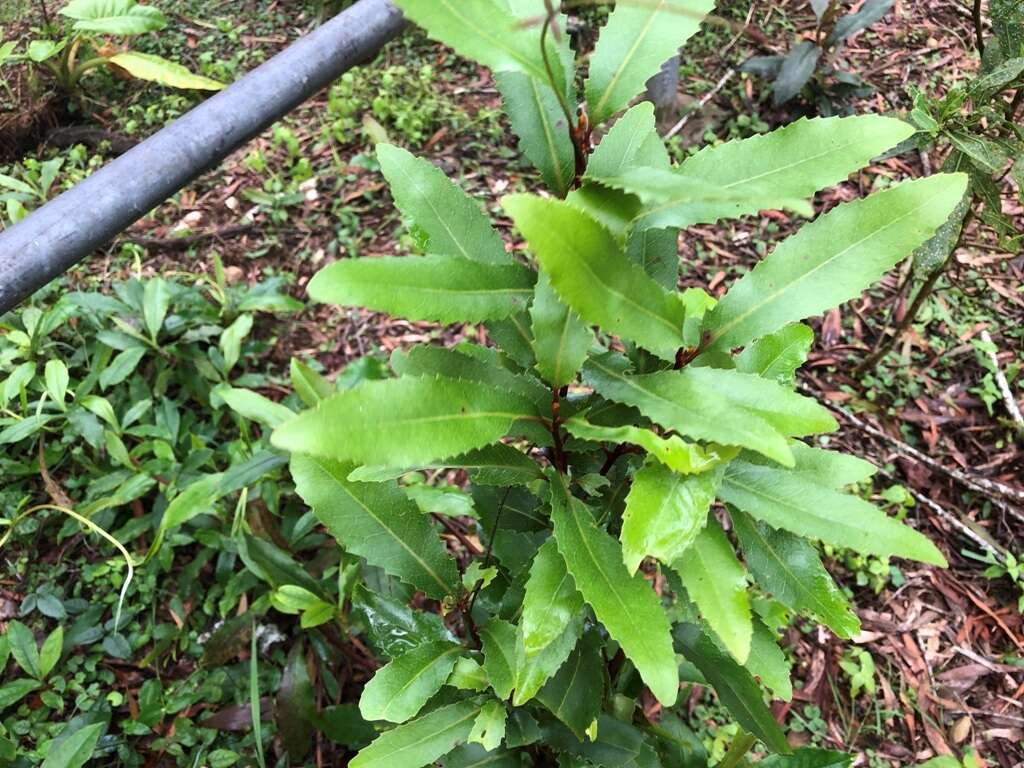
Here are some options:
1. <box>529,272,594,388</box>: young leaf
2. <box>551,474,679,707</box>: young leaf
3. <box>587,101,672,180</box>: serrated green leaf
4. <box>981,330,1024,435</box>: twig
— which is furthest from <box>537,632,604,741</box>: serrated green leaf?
<box>981,330,1024,435</box>: twig

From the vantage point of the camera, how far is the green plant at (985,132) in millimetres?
2031

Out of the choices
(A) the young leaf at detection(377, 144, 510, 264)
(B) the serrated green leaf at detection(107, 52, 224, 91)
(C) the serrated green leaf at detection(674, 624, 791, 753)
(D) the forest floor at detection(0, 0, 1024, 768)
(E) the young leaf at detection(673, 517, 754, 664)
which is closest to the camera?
(E) the young leaf at detection(673, 517, 754, 664)

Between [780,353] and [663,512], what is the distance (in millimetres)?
461

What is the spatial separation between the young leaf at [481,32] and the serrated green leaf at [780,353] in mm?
622

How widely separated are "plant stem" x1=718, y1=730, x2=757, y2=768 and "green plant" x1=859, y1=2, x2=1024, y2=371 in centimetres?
144

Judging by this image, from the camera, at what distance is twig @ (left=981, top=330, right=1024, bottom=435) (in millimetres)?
2656

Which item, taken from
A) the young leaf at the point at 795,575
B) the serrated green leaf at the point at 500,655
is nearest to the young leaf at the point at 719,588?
the young leaf at the point at 795,575

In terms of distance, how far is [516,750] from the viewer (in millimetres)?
1540

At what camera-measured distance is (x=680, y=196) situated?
750 mm

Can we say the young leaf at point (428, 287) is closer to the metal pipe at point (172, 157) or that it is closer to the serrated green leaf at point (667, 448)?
the serrated green leaf at point (667, 448)

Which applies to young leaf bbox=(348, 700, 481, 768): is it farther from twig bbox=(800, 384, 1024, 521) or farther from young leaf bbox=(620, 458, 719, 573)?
twig bbox=(800, 384, 1024, 521)

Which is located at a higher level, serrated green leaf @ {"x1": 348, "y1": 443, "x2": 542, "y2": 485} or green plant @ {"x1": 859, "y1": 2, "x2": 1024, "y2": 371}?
green plant @ {"x1": 859, "y1": 2, "x2": 1024, "y2": 371}

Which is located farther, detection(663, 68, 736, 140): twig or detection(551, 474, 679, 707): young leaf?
detection(663, 68, 736, 140): twig

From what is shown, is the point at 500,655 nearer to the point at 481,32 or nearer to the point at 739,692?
the point at 739,692
